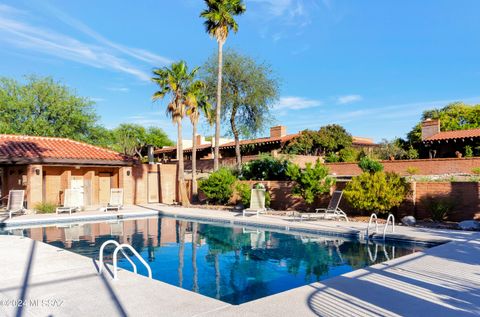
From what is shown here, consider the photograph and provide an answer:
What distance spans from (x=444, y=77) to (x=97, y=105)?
31312 mm

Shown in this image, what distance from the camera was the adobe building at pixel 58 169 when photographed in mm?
18297

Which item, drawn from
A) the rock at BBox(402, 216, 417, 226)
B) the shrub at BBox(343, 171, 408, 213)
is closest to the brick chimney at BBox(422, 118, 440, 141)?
the shrub at BBox(343, 171, 408, 213)

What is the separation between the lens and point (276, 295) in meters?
5.20

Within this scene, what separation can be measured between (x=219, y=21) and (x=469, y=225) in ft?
56.8

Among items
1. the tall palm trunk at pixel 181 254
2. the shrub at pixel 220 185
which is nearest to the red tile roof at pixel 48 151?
the shrub at pixel 220 185

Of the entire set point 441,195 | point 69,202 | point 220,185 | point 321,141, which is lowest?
point 69,202

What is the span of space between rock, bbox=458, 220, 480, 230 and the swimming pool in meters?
2.79

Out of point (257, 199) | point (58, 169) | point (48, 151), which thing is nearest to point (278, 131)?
point (257, 199)

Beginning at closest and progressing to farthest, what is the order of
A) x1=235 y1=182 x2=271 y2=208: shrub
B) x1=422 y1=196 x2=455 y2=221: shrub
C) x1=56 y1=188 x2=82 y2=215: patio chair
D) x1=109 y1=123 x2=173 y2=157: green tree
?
x1=422 y1=196 x2=455 y2=221: shrub, x1=56 y1=188 x2=82 y2=215: patio chair, x1=235 y1=182 x2=271 y2=208: shrub, x1=109 y1=123 x2=173 y2=157: green tree

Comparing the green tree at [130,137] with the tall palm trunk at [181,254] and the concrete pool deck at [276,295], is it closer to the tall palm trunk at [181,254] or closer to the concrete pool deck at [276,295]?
the tall palm trunk at [181,254]

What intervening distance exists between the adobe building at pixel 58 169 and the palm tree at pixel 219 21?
587 cm

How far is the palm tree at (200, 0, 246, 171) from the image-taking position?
22.8 metres

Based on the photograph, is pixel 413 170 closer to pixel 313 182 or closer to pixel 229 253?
pixel 313 182

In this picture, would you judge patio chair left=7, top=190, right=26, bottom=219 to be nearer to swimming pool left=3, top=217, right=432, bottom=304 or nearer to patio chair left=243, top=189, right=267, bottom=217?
swimming pool left=3, top=217, right=432, bottom=304
